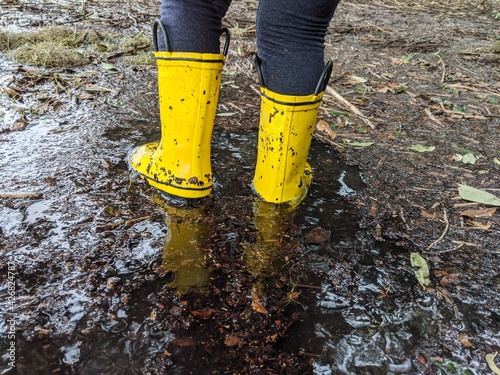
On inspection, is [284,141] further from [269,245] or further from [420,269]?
[420,269]

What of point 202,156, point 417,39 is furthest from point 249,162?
point 417,39

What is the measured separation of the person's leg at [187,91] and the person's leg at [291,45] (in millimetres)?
156

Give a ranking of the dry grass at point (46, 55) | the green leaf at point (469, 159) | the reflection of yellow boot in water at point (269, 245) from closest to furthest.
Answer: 1. the reflection of yellow boot in water at point (269, 245)
2. the green leaf at point (469, 159)
3. the dry grass at point (46, 55)

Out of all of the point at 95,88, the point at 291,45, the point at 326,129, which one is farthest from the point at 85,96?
the point at 291,45

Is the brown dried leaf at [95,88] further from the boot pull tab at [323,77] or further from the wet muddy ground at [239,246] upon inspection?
the boot pull tab at [323,77]

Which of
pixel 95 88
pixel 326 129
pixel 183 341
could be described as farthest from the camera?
pixel 95 88

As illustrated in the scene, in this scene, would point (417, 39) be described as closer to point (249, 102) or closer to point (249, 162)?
point (249, 102)

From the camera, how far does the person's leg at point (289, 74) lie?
1.25m

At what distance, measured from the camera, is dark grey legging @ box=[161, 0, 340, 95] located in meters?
1.27

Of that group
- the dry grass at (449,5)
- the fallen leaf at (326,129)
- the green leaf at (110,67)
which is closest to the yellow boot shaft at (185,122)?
the fallen leaf at (326,129)

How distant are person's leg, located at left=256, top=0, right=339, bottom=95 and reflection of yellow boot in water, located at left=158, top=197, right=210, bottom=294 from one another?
0.50 m

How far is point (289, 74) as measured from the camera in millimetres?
1309

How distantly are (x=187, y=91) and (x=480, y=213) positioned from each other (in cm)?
114

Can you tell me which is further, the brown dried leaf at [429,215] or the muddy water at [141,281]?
the brown dried leaf at [429,215]
